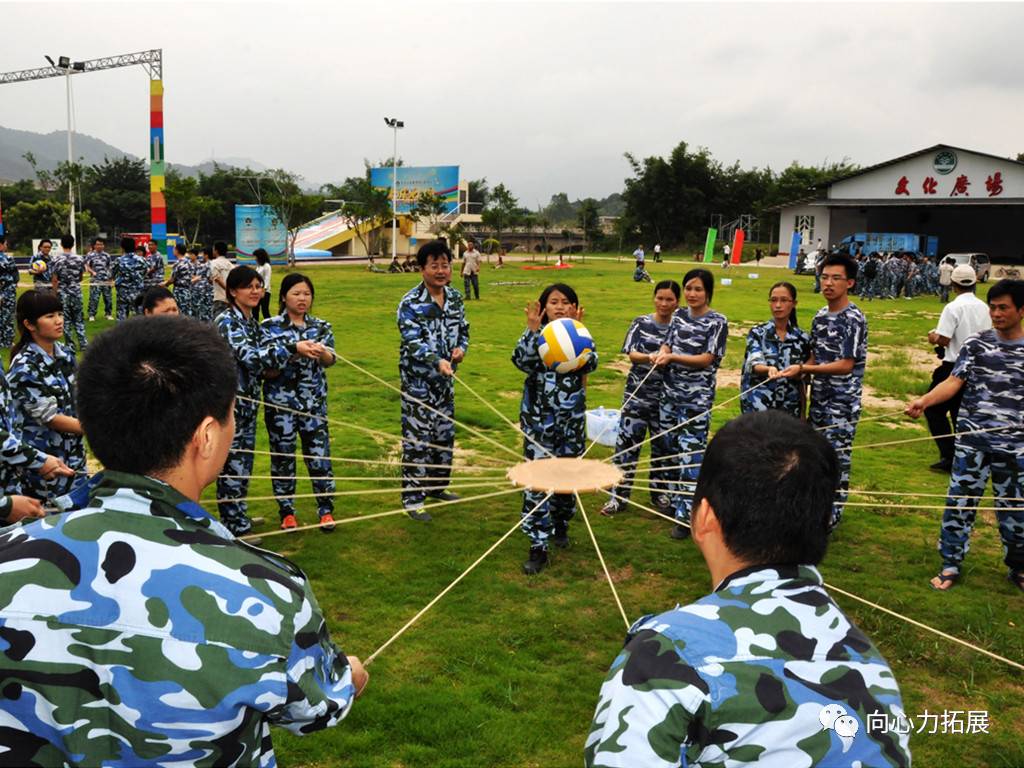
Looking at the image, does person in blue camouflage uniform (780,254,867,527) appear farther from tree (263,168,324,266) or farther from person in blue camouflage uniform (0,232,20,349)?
tree (263,168,324,266)

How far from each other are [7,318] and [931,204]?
39.9 metres

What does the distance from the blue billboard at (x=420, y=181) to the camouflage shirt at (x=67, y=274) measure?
129ft

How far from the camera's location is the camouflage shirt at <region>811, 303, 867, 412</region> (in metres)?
5.72

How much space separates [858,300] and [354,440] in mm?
21069

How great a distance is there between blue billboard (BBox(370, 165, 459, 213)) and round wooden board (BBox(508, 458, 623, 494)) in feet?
159

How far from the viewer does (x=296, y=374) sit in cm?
576

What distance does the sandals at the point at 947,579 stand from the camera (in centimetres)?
515

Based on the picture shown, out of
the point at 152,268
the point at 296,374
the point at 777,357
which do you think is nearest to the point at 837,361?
the point at 777,357

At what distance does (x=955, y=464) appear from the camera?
5.16 m

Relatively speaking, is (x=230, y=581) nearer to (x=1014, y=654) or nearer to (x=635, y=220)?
(x=1014, y=654)

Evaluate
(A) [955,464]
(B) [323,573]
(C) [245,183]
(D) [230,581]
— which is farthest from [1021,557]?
(C) [245,183]

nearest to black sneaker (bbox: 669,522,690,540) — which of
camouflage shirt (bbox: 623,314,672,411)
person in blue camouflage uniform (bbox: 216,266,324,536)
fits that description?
camouflage shirt (bbox: 623,314,672,411)

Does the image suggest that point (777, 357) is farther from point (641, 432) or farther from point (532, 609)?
point (532, 609)

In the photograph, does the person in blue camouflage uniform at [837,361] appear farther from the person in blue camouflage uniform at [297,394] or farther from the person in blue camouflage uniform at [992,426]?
the person in blue camouflage uniform at [297,394]
